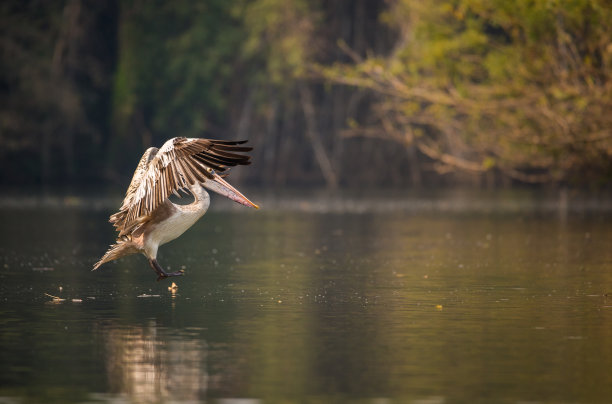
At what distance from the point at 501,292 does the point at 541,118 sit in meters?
13.9

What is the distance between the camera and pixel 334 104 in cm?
6062

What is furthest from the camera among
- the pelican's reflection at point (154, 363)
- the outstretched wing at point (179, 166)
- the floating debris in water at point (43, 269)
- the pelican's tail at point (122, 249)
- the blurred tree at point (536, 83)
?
the blurred tree at point (536, 83)

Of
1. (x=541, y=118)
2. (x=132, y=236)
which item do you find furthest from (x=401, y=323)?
(x=541, y=118)

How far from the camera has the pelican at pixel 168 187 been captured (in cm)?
1160

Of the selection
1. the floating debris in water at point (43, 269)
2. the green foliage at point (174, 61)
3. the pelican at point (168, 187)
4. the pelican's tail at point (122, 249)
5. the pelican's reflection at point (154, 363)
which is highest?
the green foliage at point (174, 61)

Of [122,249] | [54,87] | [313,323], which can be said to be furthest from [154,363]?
[54,87]

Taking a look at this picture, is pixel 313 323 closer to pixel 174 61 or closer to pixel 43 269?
pixel 43 269

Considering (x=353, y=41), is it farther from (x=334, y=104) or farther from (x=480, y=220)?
(x=480, y=220)

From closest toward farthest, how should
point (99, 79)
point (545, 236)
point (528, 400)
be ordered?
point (528, 400) → point (545, 236) → point (99, 79)

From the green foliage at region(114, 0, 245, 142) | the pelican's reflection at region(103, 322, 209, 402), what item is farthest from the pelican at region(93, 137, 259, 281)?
the green foliage at region(114, 0, 245, 142)

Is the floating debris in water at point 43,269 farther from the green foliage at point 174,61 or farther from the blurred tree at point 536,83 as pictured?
the green foliage at point 174,61

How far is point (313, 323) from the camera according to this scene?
10711mm

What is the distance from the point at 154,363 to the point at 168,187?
349cm

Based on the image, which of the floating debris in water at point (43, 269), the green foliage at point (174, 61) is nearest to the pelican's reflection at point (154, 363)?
the floating debris in water at point (43, 269)
